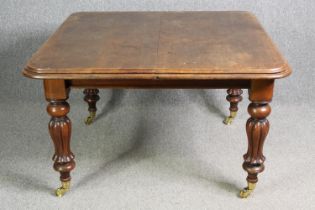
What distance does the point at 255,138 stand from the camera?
1.48m

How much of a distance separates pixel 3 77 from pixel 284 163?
1.32 metres

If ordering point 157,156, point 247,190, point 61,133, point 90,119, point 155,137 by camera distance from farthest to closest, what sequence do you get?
1. point 90,119
2. point 155,137
3. point 157,156
4. point 247,190
5. point 61,133

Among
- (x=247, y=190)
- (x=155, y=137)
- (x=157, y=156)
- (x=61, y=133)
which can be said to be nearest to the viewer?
(x=61, y=133)

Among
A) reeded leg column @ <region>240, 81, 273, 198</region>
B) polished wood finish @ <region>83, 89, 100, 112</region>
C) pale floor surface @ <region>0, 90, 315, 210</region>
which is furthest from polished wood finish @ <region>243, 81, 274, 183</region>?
polished wood finish @ <region>83, 89, 100, 112</region>

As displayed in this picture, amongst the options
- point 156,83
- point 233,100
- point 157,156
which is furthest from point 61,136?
→ point 233,100

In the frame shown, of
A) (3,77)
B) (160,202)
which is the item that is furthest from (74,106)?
(160,202)

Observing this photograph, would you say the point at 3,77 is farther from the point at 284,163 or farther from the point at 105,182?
the point at 284,163

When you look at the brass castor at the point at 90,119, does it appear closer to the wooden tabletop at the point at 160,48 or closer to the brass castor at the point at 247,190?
the wooden tabletop at the point at 160,48

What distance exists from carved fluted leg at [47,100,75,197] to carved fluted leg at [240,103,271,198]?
546 millimetres

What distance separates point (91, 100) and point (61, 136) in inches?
22.5

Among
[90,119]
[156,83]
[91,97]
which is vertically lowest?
[90,119]

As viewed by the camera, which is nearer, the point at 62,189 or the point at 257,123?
the point at 257,123

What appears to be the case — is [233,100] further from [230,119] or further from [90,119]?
[90,119]

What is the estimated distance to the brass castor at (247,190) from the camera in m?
1.57
